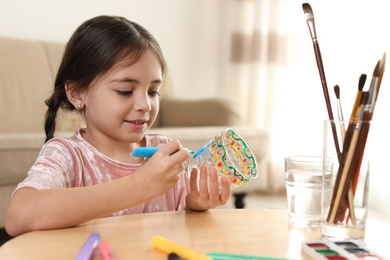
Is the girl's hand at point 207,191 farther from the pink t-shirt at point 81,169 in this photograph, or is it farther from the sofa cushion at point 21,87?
the sofa cushion at point 21,87

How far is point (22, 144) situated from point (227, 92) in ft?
6.19

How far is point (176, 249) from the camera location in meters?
0.55

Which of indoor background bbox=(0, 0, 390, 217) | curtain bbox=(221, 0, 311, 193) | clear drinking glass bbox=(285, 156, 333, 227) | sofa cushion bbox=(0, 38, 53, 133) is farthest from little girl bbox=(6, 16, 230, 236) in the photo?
curtain bbox=(221, 0, 311, 193)

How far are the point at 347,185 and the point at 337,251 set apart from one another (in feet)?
0.32

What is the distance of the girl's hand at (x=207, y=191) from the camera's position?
0.75 meters

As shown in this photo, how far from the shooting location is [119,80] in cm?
97

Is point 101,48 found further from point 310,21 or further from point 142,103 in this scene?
point 310,21

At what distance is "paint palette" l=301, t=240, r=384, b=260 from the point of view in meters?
0.54

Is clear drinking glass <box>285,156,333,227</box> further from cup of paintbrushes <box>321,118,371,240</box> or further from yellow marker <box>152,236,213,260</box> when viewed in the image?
yellow marker <box>152,236,213,260</box>

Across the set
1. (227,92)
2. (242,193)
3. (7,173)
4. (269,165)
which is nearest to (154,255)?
(7,173)

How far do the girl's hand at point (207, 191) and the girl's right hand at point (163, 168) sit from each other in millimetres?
61

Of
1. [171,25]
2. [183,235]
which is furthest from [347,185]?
[171,25]

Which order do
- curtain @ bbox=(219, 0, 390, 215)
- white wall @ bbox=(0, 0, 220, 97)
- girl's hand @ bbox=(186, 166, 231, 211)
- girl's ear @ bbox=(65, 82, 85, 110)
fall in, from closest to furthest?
1. girl's hand @ bbox=(186, 166, 231, 211)
2. girl's ear @ bbox=(65, 82, 85, 110)
3. curtain @ bbox=(219, 0, 390, 215)
4. white wall @ bbox=(0, 0, 220, 97)

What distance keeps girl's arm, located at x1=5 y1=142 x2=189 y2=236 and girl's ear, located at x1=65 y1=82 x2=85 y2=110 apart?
35 cm
